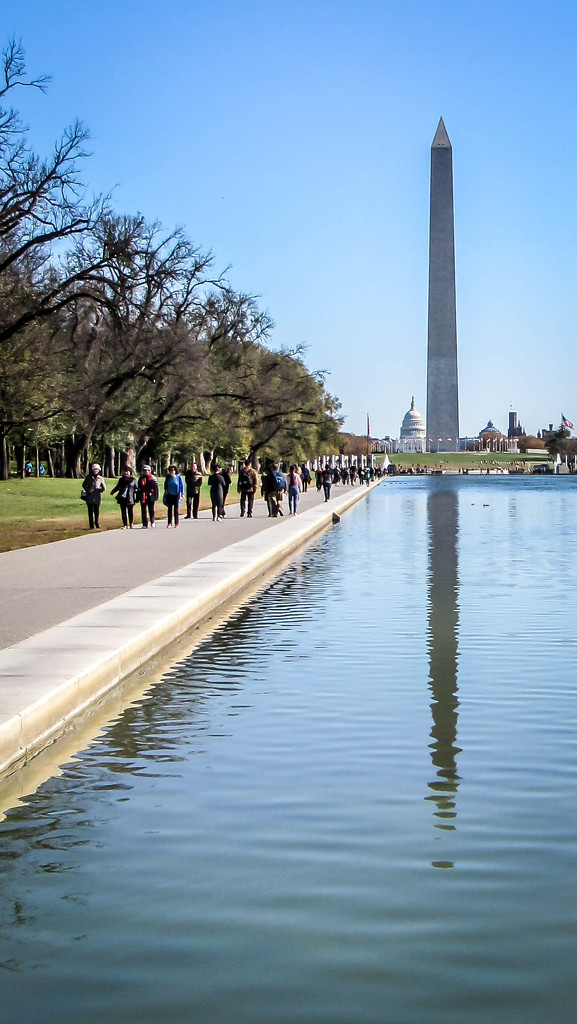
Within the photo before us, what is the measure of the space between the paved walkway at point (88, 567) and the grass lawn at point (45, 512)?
1.46 metres

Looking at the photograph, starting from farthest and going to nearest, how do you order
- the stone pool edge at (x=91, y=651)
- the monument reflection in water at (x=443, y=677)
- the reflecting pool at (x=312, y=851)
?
the stone pool edge at (x=91, y=651)
the monument reflection in water at (x=443, y=677)
the reflecting pool at (x=312, y=851)

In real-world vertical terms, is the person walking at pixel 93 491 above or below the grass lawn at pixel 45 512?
above

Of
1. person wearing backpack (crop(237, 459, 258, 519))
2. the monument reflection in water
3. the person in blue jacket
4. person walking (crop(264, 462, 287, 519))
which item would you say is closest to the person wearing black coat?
person wearing backpack (crop(237, 459, 258, 519))

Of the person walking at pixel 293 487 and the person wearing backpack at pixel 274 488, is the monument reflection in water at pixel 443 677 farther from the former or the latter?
the person walking at pixel 293 487

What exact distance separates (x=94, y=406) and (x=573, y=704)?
2010 inches

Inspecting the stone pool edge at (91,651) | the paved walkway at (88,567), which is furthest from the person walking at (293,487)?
the stone pool edge at (91,651)

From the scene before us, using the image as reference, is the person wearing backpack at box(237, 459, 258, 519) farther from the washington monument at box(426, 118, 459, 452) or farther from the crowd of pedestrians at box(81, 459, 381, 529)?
the washington monument at box(426, 118, 459, 452)

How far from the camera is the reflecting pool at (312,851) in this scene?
4.62 meters

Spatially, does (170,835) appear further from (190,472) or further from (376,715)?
(190,472)

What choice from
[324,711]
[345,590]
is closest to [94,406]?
[345,590]

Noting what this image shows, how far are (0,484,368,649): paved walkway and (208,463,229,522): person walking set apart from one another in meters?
2.16

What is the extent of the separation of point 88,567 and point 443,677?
1120 centimetres

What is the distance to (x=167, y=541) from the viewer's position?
95.6ft

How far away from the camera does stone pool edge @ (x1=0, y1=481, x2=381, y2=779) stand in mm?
8539
